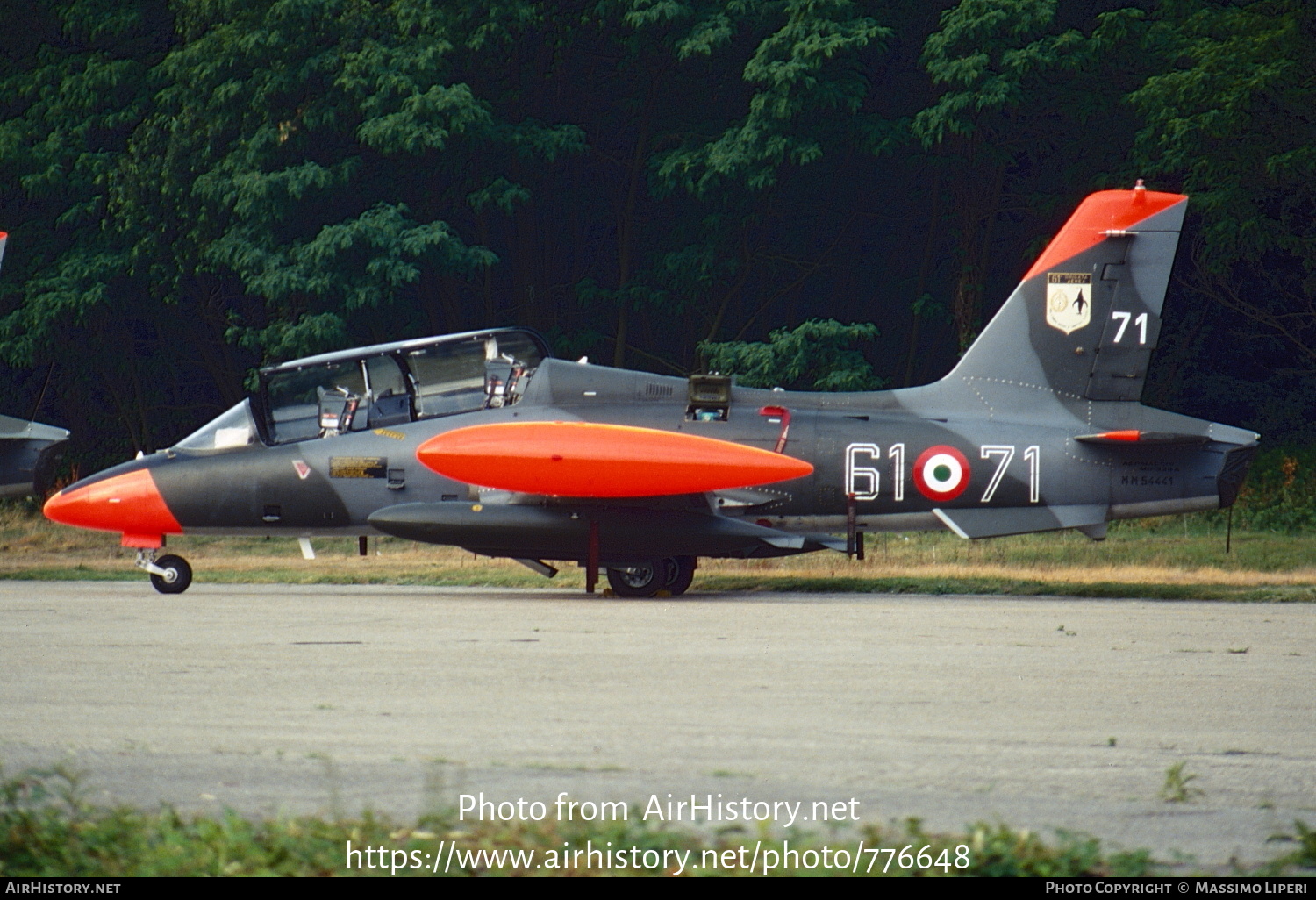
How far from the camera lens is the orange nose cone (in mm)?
16750

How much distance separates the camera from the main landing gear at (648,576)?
16328 millimetres

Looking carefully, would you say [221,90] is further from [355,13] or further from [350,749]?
[350,749]

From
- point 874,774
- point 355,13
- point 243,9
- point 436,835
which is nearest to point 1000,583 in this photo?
point 874,774

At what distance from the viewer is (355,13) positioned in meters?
29.0

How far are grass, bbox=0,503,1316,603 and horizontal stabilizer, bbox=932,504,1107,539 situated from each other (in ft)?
3.24

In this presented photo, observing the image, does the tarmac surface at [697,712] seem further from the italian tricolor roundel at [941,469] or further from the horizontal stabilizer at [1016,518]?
the italian tricolor roundel at [941,469]

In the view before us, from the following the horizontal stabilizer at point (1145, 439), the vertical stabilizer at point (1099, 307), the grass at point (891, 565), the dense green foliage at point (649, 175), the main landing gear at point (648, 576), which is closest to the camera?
the horizontal stabilizer at point (1145, 439)

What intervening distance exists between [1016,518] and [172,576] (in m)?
8.82

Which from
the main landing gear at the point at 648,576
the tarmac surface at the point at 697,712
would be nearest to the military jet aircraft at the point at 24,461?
the tarmac surface at the point at 697,712

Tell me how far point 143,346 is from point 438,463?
68.1ft

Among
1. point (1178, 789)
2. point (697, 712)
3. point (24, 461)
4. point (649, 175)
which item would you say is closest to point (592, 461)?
point (24, 461)

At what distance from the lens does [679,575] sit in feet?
55.1

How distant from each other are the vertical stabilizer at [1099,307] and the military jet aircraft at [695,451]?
0.8 inches

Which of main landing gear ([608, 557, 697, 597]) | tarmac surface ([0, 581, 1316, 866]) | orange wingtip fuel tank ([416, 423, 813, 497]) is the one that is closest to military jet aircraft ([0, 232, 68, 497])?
tarmac surface ([0, 581, 1316, 866])
